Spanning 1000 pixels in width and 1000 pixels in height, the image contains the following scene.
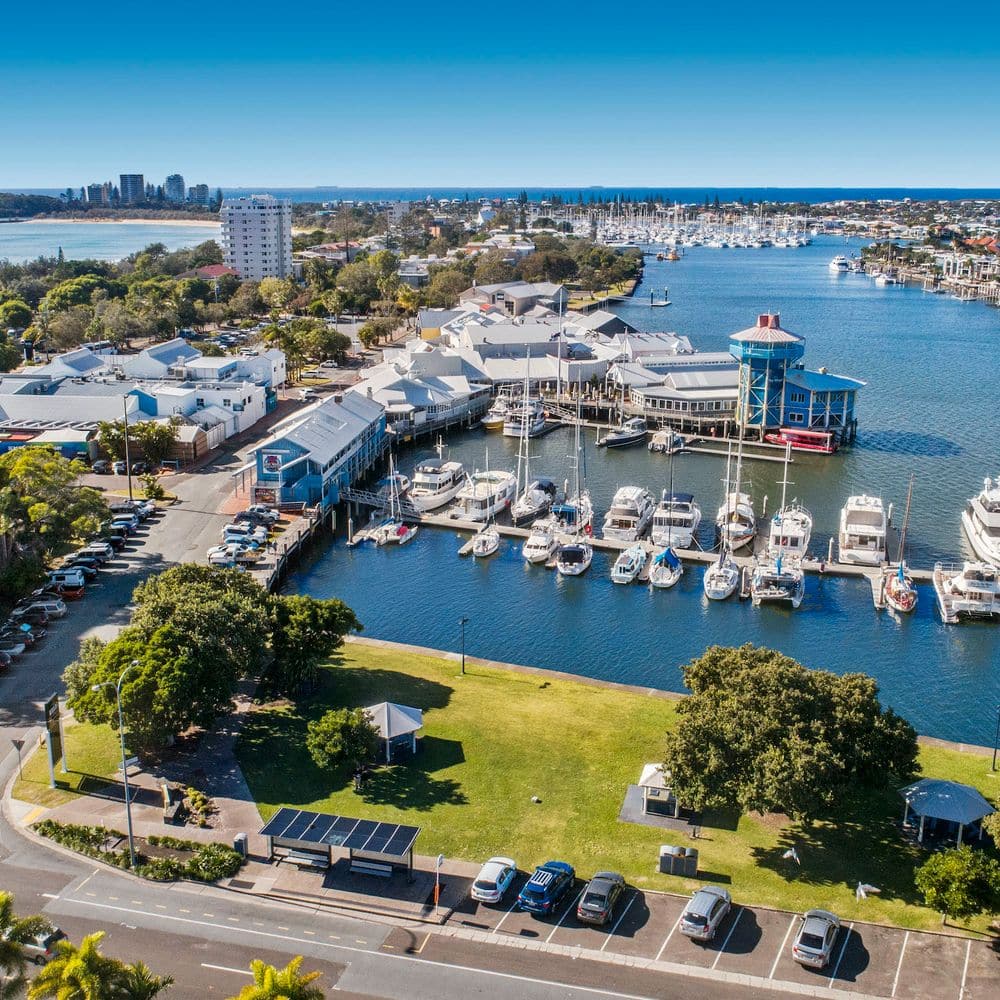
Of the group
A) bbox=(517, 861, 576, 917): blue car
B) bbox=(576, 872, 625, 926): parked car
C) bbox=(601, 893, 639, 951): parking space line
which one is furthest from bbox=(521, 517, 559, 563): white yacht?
bbox=(601, 893, 639, 951): parking space line

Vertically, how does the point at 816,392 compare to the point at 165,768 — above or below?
above

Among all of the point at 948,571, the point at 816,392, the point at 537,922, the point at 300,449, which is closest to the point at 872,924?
the point at 537,922

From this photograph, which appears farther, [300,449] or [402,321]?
[402,321]

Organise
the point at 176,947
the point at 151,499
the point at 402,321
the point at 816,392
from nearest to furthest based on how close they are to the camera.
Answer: the point at 176,947 < the point at 151,499 < the point at 816,392 < the point at 402,321

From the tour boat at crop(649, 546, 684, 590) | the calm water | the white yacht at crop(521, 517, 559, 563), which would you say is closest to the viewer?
the calm water

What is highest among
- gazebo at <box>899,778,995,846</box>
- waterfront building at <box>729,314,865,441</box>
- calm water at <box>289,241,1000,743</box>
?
waterfront building at <box>729,314,865,441</box>

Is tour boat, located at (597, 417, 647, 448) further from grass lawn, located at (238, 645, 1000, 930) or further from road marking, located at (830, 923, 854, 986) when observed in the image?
road marking, located at (830, 923, 854, 986)

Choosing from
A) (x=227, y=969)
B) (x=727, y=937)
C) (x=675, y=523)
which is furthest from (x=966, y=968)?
(x=675, y=523)

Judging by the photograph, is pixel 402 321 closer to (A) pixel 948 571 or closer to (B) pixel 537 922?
(A) pixel 948 571
